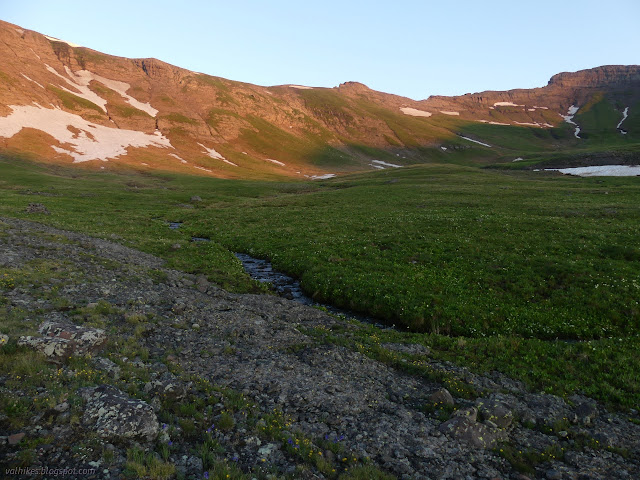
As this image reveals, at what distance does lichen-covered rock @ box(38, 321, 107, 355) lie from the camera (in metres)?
11.9

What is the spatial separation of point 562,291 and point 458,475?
17729 mm

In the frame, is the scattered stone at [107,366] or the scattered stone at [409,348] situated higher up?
the scattered stone at [107,366]

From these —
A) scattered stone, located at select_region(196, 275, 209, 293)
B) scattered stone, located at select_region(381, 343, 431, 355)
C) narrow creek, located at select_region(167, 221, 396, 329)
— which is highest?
scattered stone, located at select_region(196, 275, 209, 293)

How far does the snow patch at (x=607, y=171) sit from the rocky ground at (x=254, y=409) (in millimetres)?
93931

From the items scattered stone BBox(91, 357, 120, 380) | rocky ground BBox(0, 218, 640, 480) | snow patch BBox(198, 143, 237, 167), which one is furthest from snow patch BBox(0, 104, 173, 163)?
scattered stone BBox(91, 357, 120, 380)

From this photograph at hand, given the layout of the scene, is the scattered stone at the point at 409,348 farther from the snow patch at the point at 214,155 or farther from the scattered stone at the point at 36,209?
the snow patch at the point at 214,155

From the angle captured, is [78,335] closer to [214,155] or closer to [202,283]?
[202,283]

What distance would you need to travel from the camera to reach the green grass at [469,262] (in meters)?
15.8

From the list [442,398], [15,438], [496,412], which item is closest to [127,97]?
[15,438]

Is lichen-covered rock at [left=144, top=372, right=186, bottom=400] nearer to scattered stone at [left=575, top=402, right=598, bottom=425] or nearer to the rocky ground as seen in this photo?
the rocky ground

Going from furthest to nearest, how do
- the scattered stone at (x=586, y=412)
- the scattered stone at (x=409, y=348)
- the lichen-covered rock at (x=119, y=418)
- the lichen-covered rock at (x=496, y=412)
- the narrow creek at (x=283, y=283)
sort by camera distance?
the narrow creek at (x=283, y=283)
the scattered stone at (x=409, y=348)
the scattered stone at (x=586, y=412)
the lichen-covered rock at (x=496, y=412)
the lichen-covered rock at (x=119, y=418)

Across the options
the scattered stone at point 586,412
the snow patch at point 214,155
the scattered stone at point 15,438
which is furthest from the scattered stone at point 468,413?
the snow patch at point 214,155

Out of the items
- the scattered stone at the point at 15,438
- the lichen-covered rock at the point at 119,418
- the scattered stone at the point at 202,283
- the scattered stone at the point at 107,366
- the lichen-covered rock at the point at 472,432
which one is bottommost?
the scattered stone at the point at 202,283

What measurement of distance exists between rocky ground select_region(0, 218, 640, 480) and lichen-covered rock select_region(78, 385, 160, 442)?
0.03m
